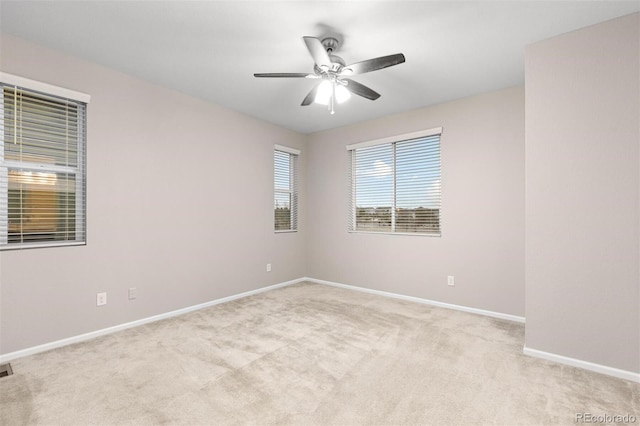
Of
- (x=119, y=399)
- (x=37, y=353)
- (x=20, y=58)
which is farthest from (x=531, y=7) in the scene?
(x=37, y=353)

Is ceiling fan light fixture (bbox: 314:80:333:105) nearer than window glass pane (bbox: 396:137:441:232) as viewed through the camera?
Yes

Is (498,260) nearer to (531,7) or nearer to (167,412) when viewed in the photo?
(531,7)

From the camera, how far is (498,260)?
347 cm

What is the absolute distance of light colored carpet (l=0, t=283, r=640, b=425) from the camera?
174cm

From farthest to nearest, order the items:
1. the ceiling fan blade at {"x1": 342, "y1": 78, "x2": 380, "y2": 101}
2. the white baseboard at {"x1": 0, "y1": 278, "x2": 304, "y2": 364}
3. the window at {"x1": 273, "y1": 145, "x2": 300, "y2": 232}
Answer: the window at {"x1": 273, "y1": 145, "x2": 300, "y2": 232} → the ceiling fan blade at {"x1": 342, "y1": 78, "x2": 380, "y2": 101} → the white baseboard at {"x1": 0, "y1": 278, "x2": 304, "y2": 364}

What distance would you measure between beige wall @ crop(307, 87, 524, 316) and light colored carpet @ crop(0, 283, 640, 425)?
62 centimetres

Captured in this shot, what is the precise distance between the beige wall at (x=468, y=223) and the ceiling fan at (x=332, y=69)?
61.7 inches

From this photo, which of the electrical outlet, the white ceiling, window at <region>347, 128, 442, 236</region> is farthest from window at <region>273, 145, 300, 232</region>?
the electrical outlet

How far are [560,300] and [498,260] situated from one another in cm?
112

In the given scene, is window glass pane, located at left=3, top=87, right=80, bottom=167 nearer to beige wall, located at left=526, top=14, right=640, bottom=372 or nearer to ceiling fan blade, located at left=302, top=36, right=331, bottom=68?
ceiling fan blade, located at left=302, top=36, right=331, bottom=68

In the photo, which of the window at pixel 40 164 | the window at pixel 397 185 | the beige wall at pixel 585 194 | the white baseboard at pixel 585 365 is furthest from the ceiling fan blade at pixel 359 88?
the white baseboard at pixel 585 365

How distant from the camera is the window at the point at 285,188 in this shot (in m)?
4.88

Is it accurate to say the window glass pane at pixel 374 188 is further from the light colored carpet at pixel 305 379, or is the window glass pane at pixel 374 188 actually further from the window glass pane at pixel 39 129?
the window glass pane at pixel 39 129

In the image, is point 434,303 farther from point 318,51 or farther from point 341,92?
point 318,51
